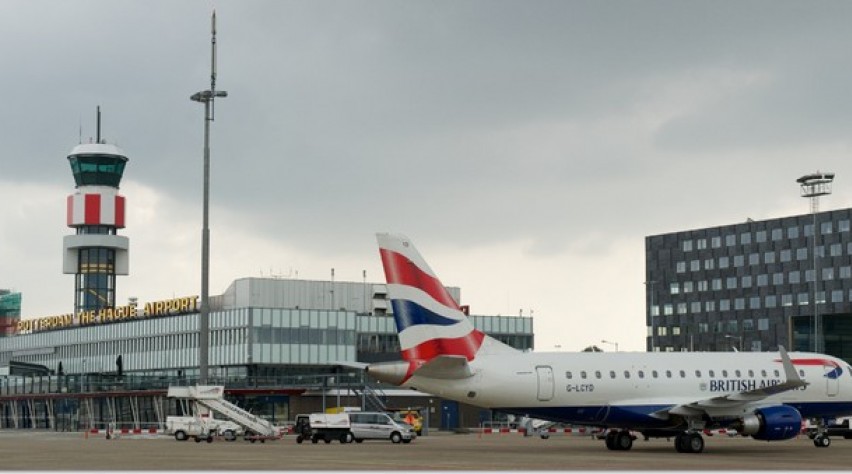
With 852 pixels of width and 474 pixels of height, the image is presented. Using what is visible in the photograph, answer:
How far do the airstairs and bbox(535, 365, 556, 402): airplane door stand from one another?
88.4 feet

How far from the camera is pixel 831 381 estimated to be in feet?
196

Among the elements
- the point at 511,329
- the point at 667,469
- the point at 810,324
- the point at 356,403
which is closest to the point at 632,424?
the point at 667,469

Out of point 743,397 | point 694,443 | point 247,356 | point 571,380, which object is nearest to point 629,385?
point 571,380

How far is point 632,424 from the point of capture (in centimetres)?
5597

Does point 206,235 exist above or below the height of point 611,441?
above

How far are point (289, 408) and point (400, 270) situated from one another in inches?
2532

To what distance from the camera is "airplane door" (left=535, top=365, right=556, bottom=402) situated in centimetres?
5419

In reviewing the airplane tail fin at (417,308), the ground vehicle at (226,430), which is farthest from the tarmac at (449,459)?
the ground vehicle at (226,430)

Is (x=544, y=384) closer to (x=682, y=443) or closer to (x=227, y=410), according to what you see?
(x=682, y=443)

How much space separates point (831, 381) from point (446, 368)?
768 inches

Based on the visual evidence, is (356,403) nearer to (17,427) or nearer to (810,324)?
(17,427)

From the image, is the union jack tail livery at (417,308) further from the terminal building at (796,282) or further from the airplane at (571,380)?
the terminal building at (796,282)

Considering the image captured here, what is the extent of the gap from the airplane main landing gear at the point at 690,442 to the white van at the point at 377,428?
860 inches

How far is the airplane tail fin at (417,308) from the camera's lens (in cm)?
5325
